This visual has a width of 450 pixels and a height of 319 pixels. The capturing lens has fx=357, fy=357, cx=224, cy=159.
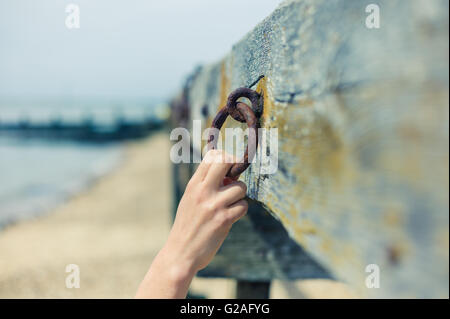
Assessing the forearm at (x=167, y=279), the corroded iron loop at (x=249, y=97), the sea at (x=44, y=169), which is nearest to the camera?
the forearm at (x=167, y=279)

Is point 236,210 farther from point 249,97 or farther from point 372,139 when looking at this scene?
point 372,139

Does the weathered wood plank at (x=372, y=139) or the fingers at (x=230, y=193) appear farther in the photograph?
the fingers at (x=230, y=193)

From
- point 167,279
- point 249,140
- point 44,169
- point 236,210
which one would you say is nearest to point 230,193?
point 236,210

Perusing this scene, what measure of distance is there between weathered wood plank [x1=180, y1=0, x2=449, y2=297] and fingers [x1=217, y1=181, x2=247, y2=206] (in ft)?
0.73

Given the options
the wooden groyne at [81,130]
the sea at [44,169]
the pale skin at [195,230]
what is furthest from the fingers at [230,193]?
the wooden groyne at [81,130]

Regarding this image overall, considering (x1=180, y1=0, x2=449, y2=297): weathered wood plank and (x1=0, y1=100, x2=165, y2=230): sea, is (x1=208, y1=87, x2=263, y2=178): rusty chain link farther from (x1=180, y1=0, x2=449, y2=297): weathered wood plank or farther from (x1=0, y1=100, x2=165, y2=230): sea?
(x1=0, y1=100, x2=165, y2=230): sea

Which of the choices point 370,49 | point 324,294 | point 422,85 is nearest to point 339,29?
point 370,49

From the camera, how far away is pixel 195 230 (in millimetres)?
1048

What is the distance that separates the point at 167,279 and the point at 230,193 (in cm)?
31

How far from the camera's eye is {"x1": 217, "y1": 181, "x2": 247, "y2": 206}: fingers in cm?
106

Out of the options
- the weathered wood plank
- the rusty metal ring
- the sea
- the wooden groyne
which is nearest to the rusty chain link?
the rusty metal ring

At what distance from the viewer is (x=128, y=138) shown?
119 feet

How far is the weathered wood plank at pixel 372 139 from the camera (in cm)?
50

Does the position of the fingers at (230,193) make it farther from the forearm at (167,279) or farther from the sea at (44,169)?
the sea at (44,169)
